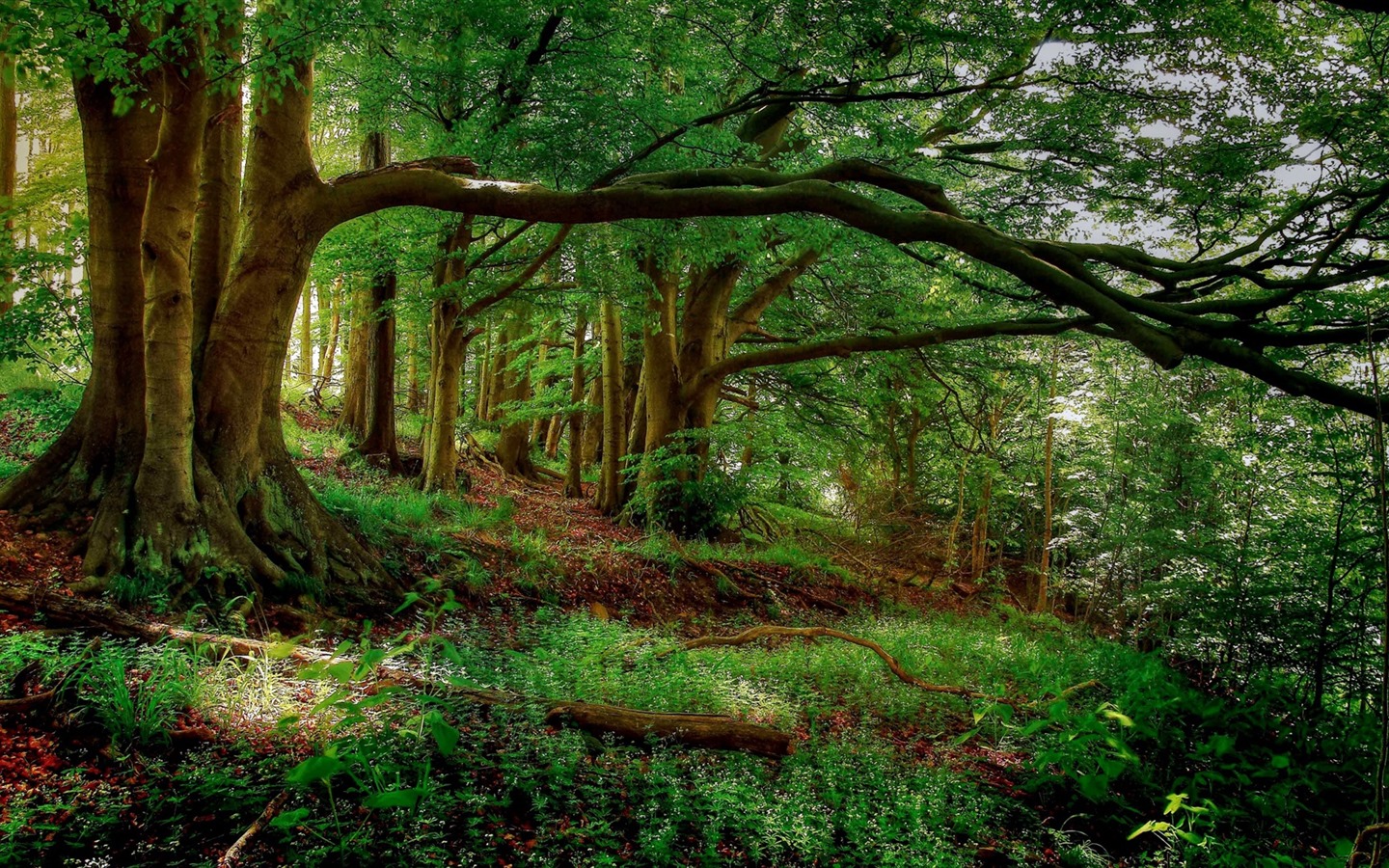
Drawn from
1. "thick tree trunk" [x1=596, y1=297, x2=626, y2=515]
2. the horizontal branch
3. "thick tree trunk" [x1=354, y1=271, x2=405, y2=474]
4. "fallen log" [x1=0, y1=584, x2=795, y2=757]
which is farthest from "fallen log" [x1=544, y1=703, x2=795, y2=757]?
"thick tree trunk" [x1=354, y1=271, x2=405, y2=474]

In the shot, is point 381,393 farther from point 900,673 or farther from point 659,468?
point 900,673

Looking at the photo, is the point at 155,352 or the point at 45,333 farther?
the point at 45,333

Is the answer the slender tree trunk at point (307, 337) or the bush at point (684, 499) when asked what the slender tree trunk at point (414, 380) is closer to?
the slender tree trunk at point (307, 337)

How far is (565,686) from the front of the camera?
4109 millimetres

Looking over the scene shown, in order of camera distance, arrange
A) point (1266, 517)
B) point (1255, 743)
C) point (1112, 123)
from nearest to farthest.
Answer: point (1255, 743)
point (1266, 517)
point (1112, 123)

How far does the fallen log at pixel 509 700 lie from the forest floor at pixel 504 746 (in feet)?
0.07

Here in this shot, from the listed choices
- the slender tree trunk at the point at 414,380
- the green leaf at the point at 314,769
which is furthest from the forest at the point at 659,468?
the slender tree trunk at the point at 414,380

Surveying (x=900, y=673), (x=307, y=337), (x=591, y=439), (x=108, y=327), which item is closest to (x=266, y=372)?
(x=108, y=327)

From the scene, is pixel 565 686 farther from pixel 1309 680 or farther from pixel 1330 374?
pixel 1330 374

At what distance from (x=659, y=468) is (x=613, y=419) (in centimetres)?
151

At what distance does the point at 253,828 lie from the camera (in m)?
2.24

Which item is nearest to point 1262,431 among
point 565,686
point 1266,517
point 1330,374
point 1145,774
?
point 1266,517

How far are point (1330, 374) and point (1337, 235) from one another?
1203 mm

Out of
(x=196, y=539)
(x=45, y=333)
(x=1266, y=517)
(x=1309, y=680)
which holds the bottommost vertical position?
(x=1309, y=680)
